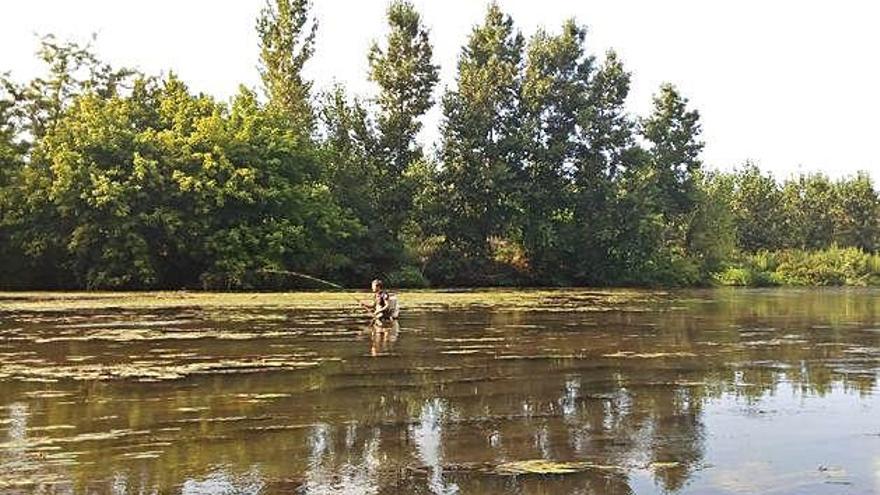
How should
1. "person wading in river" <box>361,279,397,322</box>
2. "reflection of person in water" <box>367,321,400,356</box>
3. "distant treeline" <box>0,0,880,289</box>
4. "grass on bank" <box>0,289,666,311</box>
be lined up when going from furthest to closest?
"distant treeline" <box>0,0,880,289</box> < "grass on bank" <box>0,289,666,311</box> < "person wading in river" <box>361,279,397,322</box> < "reflection of person in water" <box>367,321,400,356</box>

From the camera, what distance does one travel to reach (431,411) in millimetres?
10344

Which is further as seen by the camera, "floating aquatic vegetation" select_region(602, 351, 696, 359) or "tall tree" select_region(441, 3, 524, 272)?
"tall tree" select_region(441, 3, 524, 272)

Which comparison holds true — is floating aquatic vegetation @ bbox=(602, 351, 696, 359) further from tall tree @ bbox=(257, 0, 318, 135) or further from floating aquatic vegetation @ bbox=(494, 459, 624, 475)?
tall tree @ bbox=(257, 0, 318, 135)

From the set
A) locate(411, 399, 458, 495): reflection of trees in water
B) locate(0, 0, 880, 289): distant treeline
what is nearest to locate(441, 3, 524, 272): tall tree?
locate(0, 0, 880, 289): distant treeline

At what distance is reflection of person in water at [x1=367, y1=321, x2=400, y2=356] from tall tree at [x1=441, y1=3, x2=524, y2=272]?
91.2 feet

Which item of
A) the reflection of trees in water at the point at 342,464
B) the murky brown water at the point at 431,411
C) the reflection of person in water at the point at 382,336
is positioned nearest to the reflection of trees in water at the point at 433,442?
the murky brown water at the point at 431,411

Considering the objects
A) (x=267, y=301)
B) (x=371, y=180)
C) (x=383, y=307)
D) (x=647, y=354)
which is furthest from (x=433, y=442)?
(x=371, y=180)

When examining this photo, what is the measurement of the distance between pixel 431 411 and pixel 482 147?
4157 centimetres

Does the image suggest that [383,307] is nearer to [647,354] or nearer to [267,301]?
[647,354]

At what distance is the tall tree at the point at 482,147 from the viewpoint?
50.2 meters

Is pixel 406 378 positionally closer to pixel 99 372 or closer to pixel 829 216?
pixel 99 372

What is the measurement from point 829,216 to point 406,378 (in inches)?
2976

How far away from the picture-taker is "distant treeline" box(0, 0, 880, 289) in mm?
40031

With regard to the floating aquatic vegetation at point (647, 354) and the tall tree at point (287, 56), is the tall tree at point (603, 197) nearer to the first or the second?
the tall tree at point (287, 56)
